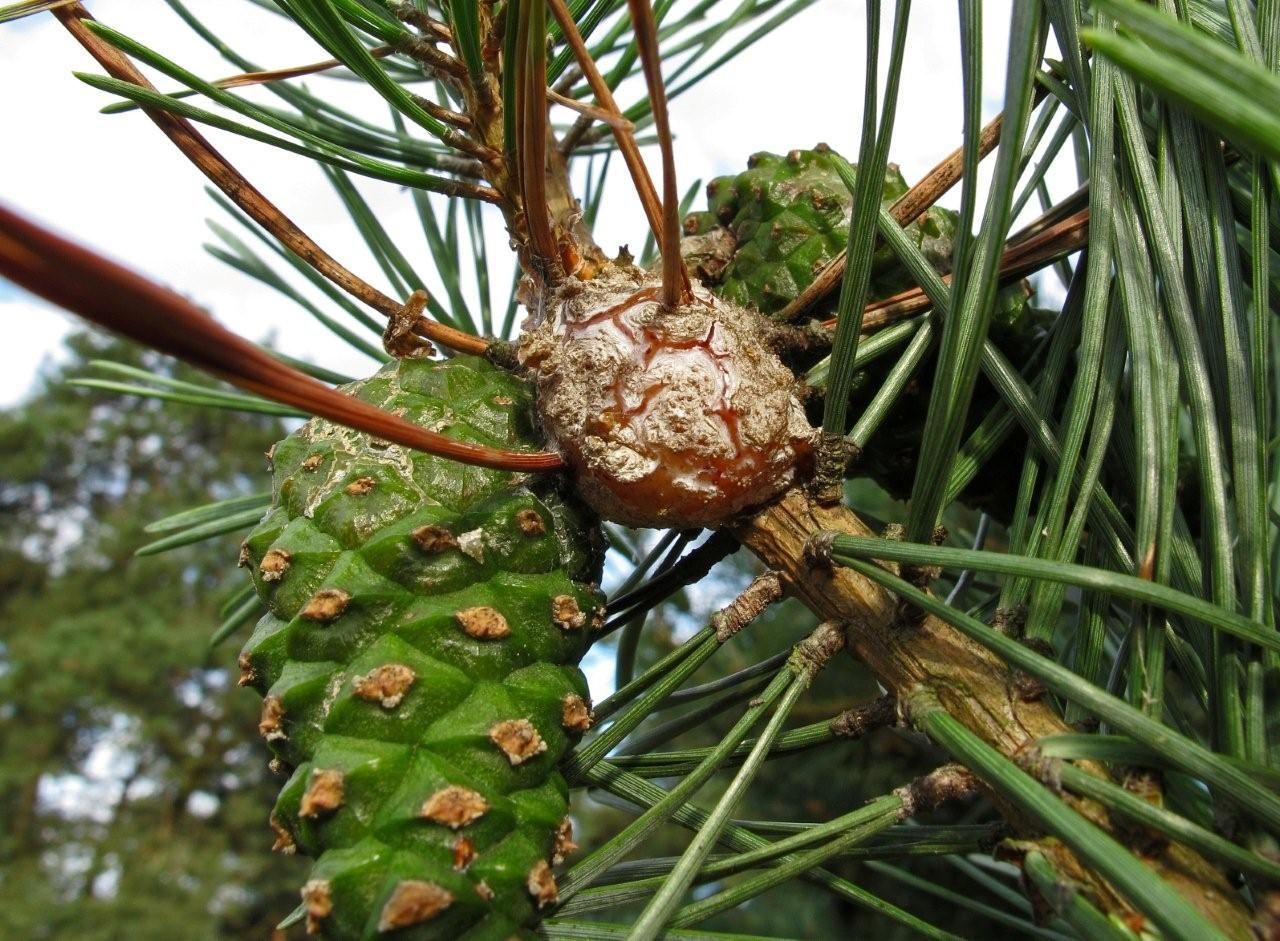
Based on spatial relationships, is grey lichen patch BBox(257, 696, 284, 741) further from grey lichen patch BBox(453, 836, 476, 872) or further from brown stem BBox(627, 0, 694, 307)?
brown stem BBox(627, 0, 694, 307)

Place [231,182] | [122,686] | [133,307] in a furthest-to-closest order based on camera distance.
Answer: [122,686] → [231,182] → [133,307]

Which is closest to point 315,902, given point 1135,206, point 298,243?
point 298,243

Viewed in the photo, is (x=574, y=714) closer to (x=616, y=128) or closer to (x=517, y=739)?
(x=517, y=739)

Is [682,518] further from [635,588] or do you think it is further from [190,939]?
[190,939]

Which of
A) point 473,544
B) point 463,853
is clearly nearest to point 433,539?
point 473,544

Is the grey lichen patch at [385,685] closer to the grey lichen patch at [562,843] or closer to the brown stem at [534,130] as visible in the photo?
the grey lichen patch at [562,843]

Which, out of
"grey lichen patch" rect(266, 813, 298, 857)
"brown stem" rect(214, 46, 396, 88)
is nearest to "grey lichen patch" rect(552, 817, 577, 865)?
"grey lichen patch" rect(266, 813, 298, 857)
